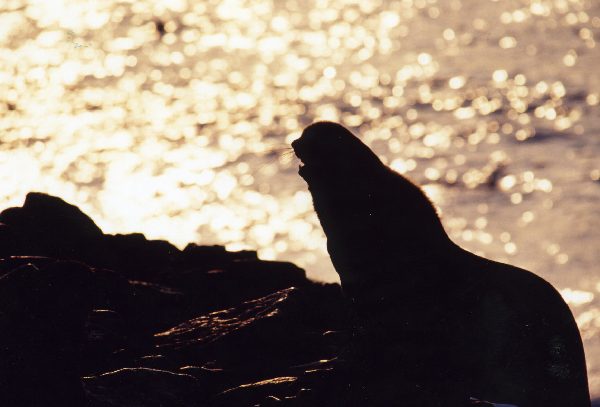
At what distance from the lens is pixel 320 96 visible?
36.6 m

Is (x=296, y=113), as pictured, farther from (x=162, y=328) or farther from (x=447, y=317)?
(x=447, y=317)

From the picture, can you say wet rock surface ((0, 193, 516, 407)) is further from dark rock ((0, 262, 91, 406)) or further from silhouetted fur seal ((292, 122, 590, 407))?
silhouetted fur seal ((292, 122, 590, 407))

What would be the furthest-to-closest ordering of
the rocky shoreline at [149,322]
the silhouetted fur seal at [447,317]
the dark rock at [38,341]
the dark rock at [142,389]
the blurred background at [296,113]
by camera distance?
1. the blurred background at [296,113]
2. the silhouetted fur seal at [447,317]
3. the dark rock at [142,389]
4. the rocky shoreline at [149,322]
5. the dark rock at [38,341]

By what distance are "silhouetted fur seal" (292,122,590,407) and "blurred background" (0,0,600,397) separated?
208 inches

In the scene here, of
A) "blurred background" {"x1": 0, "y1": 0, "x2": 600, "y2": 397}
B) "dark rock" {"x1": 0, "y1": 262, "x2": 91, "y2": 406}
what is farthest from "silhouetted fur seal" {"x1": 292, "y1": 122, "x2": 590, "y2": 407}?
"blurred background" {"x1": 0, "y1": 0, "x2": 600, "y2": 397}

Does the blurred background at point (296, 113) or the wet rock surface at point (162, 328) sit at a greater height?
the blurred background at point (296, 113)

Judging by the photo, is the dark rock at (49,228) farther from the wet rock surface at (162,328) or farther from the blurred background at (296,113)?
the blurred background at (296,113)

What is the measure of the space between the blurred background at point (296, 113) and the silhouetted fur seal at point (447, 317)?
17.4 ft

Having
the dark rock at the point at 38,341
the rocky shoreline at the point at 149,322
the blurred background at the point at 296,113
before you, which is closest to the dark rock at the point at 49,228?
the rocky shoreline at the point at 149,322

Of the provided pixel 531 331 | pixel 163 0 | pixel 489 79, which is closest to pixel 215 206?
pixel 489 79

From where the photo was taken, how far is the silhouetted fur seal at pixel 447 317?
9867mm

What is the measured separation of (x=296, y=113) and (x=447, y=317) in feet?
83.9

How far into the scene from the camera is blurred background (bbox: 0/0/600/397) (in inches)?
1057

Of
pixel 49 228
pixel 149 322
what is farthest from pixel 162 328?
pixel 49 228
